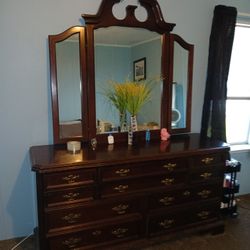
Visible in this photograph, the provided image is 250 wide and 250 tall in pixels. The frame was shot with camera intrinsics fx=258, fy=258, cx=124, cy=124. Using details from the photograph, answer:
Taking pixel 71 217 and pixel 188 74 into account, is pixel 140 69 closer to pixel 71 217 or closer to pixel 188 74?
pixel 188 74

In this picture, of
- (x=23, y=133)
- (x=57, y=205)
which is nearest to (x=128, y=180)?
(x=57, y=205)

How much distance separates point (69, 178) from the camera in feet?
5.78

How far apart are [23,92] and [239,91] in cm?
246

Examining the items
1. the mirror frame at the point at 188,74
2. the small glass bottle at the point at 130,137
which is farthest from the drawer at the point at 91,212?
the mirror frame at the point at 188,74

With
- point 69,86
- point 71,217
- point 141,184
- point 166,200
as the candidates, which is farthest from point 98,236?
point 69,86

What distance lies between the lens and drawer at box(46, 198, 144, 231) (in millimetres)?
1792

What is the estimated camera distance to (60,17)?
2111 millimetres

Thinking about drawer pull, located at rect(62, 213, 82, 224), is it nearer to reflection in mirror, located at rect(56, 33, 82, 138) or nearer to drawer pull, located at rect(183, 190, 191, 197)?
reflection in mirror, located at rect(56, 33, 82, 138)

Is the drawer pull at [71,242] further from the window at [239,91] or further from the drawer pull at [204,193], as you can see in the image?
the window at [239,91]

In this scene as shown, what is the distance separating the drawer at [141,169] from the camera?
1.86 m

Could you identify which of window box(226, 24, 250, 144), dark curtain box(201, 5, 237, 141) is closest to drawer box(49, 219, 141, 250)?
dark curtain box(201, 5, 237, 141)

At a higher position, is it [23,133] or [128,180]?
[23,133]

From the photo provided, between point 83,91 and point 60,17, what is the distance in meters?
0.62

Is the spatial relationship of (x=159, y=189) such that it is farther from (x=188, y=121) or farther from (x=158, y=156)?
(x=188, y=121)
